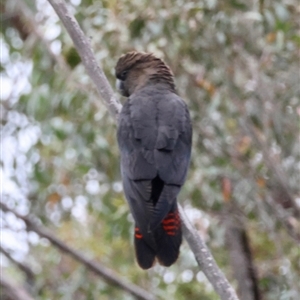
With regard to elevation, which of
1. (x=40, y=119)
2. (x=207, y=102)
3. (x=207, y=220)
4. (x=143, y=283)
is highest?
(x=40, y=119)

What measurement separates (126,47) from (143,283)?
1553mm

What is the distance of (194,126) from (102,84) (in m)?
1.35

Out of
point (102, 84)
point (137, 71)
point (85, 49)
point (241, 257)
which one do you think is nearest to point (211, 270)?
point (102, 84)

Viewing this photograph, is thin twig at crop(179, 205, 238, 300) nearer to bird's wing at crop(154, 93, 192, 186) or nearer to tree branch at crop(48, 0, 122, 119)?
bird's wing at crop(154, 93, 192, 186)

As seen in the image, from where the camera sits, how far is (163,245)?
2.87 meters

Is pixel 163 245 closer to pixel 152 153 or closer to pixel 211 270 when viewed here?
pixel 211 270

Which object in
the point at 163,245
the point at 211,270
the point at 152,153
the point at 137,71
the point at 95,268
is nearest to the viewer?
the point at 211,270

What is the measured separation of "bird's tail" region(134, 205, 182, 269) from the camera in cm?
287

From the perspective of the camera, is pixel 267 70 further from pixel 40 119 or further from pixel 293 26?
pixel 40 119

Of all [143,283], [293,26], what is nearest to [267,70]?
[293,26]

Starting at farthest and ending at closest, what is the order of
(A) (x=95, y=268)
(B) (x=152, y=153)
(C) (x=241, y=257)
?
1. (C) (x=241, y=257)
2. (A) (x=95, y=268)
3. (B) (x=152, y=153)

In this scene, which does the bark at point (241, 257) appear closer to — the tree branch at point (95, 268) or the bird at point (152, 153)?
the tree branch at point (95, 268)

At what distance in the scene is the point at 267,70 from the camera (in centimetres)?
450

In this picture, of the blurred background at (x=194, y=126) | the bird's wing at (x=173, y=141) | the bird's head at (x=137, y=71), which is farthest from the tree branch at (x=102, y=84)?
the blurred background at (x=194, y=126)
